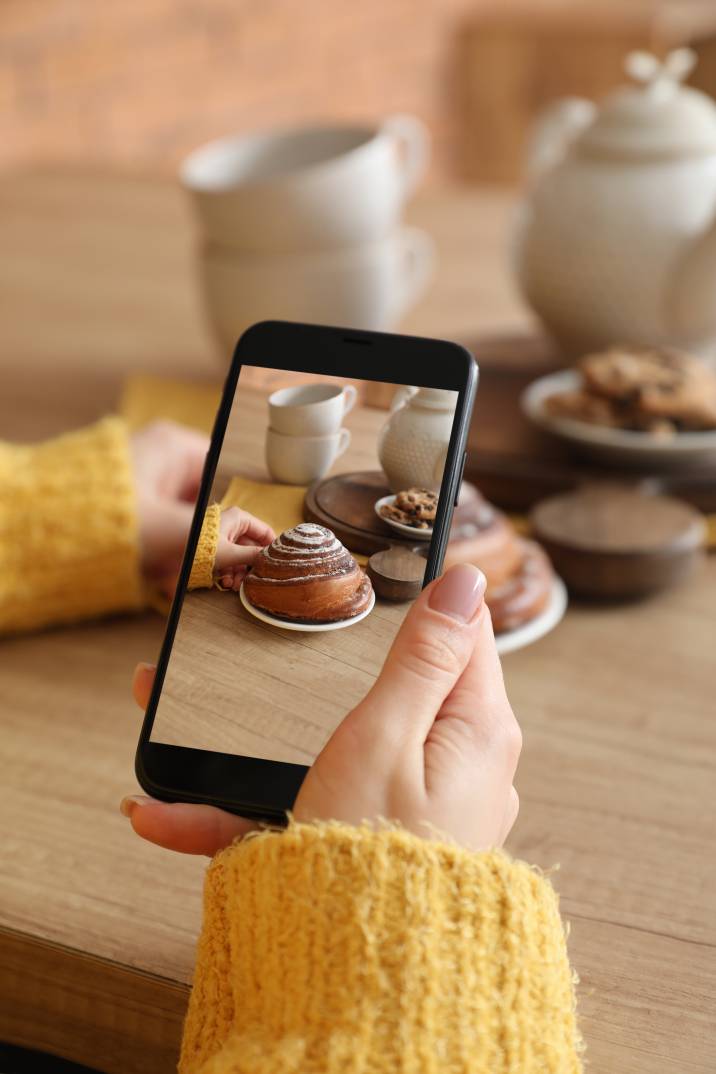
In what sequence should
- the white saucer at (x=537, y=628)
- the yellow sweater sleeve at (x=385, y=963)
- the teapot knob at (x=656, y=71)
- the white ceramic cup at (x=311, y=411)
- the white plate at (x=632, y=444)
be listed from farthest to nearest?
the teapot knob at (x=656, y=71) → the white plate at (x=632, y=444) → the white saucer at (x=537, y=628) → the white ceramic cup at (x=311, y=411) → the yellow sweater sleeve at (x=385, y=963)

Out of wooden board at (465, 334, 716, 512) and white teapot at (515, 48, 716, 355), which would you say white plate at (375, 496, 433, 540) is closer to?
wooden board at (465, 334, 716, 512)

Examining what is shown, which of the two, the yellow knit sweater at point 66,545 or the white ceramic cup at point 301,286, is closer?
the yellow knit sweater at point 66,545

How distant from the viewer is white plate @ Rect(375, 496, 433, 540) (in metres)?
0.39

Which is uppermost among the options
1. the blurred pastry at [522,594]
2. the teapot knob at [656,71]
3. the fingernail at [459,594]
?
the teapot knob at [656,71]

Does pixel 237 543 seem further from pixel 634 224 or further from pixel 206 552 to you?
pixel 634 224

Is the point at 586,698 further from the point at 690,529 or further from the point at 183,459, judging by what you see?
the point at 183,459

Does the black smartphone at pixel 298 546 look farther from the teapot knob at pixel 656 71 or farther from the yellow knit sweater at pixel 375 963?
the teapot knob at pixel 656 71

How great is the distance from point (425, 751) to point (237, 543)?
103 millimetres

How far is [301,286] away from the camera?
826 mm

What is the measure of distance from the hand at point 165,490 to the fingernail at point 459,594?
0.91ft

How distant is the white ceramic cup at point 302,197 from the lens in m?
0.80

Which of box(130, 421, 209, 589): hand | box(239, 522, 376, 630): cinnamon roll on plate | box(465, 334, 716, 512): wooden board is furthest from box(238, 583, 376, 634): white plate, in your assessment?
box(465, 334, 716, 512): wooden board

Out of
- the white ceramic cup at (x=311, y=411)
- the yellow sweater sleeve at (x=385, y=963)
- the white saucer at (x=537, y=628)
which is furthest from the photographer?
the white saucer at (x=537, y=628)

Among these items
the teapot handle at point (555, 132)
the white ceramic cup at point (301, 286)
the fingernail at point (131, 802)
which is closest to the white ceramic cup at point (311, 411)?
the fingernail at point (131, 802)
